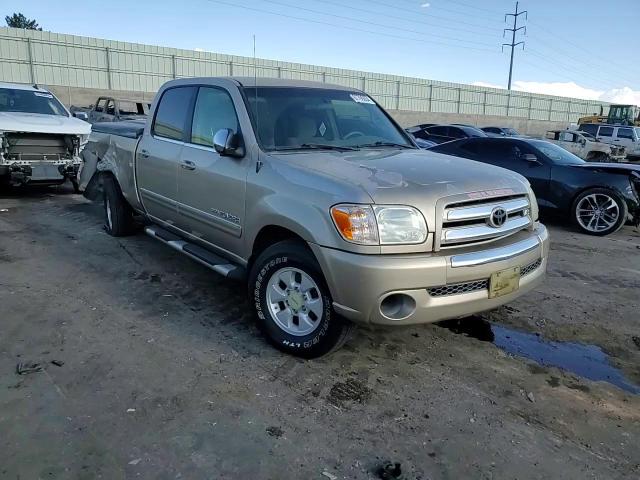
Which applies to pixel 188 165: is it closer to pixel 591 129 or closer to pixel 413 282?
pixel 413 282

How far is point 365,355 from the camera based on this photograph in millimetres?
3656

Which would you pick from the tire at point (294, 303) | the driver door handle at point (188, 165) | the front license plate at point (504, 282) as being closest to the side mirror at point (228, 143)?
the driver door handle at point (188, 165)

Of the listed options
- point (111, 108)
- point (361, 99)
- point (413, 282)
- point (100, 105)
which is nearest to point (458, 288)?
point (413, 282)

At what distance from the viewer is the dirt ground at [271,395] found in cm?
254

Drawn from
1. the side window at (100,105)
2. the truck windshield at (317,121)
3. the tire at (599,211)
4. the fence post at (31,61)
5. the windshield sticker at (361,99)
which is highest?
the fence post at (31,61)

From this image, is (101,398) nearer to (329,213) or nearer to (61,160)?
(329,213)

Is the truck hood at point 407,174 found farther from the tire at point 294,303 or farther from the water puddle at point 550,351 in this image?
the water puddle at point 550,351

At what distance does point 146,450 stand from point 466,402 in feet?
6.09

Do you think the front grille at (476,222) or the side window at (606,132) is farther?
the side window at (606,132)

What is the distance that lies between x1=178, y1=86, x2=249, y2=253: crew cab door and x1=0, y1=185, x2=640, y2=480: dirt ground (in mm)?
707

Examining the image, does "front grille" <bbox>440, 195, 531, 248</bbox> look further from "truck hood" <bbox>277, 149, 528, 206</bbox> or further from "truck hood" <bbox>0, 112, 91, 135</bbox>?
"truck hood" <bbox>0, 112, 91, 135</bbox>

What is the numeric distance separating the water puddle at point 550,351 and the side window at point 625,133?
2314 centimetres

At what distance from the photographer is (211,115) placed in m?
4.41

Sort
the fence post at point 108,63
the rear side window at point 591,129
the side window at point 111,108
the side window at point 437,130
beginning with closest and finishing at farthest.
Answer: the side window at point 111,108
the side window at point 437,130
the rear side window at point 591,129
the fence post at point 108,63
